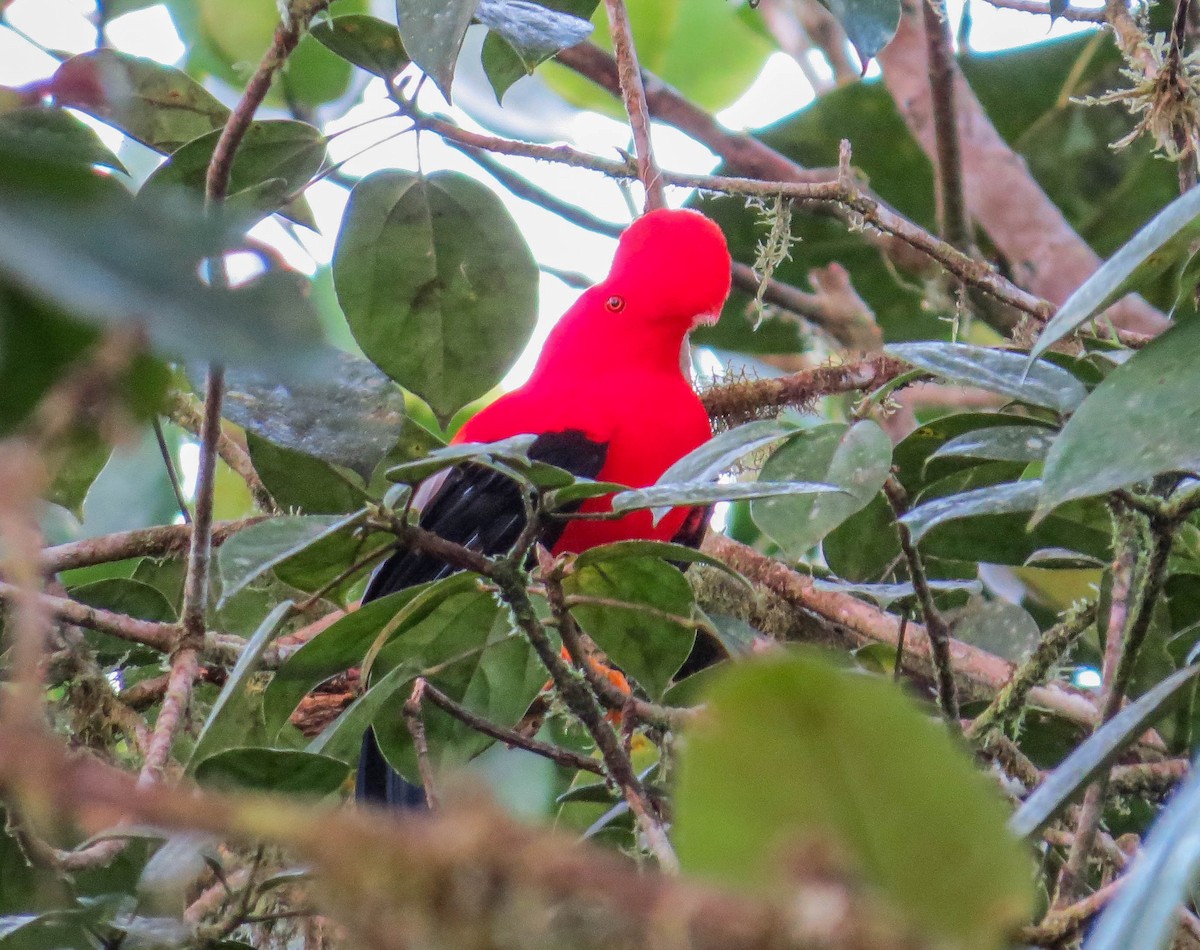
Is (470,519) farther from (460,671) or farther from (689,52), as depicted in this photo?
(689,52)

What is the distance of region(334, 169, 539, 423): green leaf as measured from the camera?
1775mm

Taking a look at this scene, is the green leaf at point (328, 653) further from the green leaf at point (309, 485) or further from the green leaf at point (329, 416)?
the green leaf at point (309, 485)

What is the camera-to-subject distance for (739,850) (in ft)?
1.65

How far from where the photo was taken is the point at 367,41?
5.63ft

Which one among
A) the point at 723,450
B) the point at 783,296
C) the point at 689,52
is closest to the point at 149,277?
the point at 723,450

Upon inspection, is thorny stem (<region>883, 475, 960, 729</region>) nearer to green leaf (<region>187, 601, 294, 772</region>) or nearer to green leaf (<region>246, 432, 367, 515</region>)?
green leaf (<region>187, 601, 294, 772</region>)

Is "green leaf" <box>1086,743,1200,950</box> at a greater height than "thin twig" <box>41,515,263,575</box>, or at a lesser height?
lesser

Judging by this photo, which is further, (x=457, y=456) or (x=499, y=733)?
(x=499, y=733)

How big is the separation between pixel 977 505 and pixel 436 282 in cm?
86

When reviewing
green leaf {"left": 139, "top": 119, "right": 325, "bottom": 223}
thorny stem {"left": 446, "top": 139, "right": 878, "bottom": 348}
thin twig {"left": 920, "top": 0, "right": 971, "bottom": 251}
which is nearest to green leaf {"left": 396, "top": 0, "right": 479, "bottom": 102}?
green leaf {"left": 139, "top": 119, "right": 325, "bottom": 223}

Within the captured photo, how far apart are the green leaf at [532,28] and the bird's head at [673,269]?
818 mm

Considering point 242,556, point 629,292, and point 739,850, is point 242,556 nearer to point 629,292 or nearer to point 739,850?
point 739,850

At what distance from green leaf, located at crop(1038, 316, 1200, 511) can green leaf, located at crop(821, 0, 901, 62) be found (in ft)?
2.03

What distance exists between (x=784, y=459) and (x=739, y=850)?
32.2 inches
